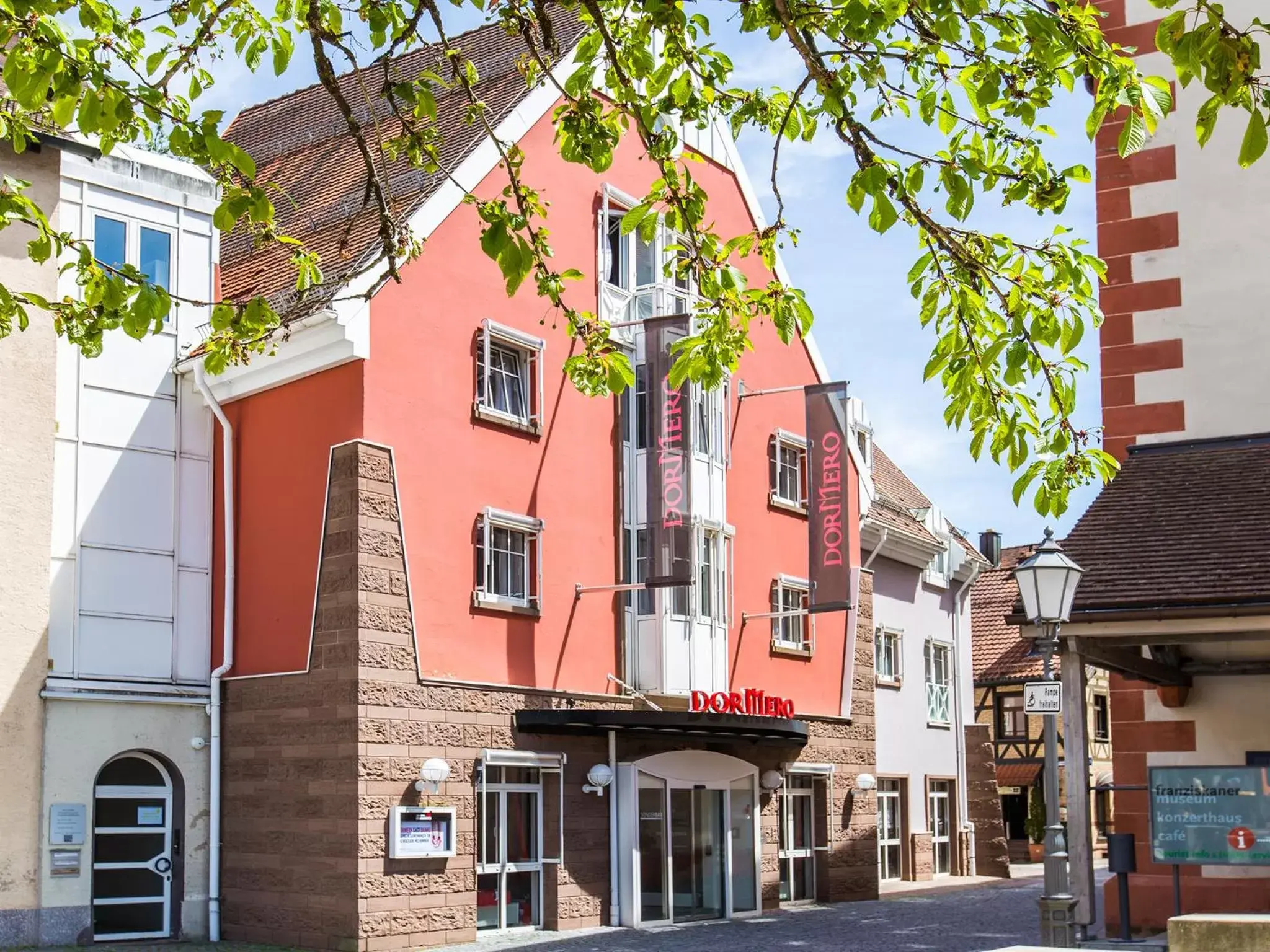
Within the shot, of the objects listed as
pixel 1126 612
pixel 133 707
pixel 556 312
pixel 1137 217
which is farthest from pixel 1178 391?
pixel 133 707

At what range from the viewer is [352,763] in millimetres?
18234

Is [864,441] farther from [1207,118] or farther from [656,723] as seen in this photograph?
[1207,118]

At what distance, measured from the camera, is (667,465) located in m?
22.1

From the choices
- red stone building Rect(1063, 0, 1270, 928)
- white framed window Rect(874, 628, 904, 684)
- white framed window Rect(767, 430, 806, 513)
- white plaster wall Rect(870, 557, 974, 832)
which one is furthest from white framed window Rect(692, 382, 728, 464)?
red stone building Rect(1063, 0, 1270, 928)

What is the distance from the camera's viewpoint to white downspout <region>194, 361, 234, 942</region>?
64.1ft

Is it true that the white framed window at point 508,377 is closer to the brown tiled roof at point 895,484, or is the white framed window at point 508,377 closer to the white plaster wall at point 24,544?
the white plaster wall at point 24,544

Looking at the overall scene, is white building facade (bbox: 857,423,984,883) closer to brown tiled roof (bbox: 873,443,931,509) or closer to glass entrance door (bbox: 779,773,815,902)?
brown tiled roof (bbox: 873,443,931,509)

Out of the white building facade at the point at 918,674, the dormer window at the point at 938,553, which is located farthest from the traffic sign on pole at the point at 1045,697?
the dormer window at the point at 938,553

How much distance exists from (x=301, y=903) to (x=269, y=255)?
8.77 meters

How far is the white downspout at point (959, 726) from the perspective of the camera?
3388 centimetres

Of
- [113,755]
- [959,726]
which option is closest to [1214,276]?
[113,755]

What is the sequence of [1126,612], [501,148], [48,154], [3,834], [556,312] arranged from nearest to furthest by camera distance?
1. [501,148]
2. [1126,612]
3. [3,834]
4. [48,154]
5. [556,312]

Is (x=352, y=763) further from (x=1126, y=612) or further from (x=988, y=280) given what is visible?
(x=988, y=280)

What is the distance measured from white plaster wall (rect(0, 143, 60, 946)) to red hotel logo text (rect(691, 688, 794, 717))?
8556mm
